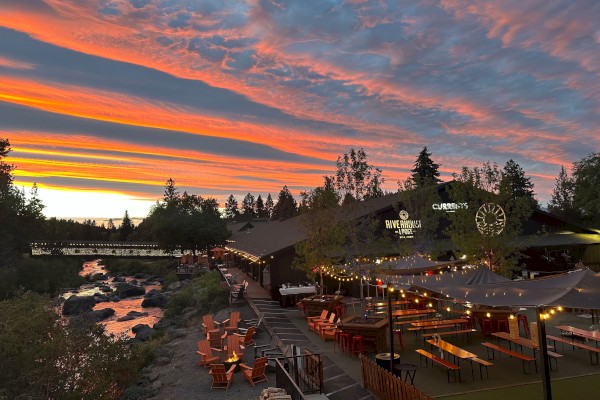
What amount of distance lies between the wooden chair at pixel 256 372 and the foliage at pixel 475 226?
13.5 meters

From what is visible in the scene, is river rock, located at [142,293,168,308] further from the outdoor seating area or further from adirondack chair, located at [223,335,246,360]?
adirondack chair, located at [223,335,246,360]

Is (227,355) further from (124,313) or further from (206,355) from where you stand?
(124,313)

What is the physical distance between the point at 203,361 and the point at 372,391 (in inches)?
343

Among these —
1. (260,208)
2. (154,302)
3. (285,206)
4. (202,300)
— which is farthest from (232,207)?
(202,300)

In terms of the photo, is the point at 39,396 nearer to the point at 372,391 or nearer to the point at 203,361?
the point at 203,361

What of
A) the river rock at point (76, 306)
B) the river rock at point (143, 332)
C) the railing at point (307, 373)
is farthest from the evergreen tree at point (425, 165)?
the railing at point (307, 373)

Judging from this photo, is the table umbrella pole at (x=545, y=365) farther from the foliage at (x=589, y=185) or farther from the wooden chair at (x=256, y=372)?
the foliage at (x=589, y=185)

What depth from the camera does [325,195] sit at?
25297 millimetres

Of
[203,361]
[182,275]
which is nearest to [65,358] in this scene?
[203,361]

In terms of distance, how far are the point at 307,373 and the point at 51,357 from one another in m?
7.61

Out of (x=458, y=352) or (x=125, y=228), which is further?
(x=125, y=228)

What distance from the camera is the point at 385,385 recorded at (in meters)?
10.5

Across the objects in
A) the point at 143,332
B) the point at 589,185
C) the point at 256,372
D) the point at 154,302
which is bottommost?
the point at 143,332

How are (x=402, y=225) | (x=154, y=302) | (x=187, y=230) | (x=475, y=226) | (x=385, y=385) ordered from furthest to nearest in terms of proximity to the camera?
(x=187, y=230)
(x=154, y=302)
(x=402, y=225)
(x=475, y=226)
(x=385, y=385)
